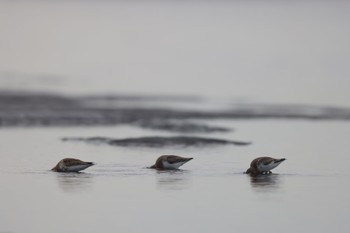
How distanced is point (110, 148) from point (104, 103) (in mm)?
12598

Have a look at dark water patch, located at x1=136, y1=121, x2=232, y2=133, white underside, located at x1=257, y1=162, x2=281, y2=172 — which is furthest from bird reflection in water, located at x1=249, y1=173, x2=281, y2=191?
dark water patch, located at x1=136, y1=121, x2=232, y2=133

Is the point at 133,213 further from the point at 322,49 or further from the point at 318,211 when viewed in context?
the point at 322,49

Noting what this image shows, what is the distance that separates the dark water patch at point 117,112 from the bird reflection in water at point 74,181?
9.74m

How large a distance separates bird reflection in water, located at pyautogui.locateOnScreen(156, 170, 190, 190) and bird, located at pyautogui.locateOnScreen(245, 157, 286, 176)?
4.13 feet

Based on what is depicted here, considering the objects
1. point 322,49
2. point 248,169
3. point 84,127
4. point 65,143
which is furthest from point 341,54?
point 248,169

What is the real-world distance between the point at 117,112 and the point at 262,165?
15.0 metres

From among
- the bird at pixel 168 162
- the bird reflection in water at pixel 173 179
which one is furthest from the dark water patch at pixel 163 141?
the bird reflection in water at pixel 173 179

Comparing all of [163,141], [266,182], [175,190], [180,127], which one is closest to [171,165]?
[266,182]

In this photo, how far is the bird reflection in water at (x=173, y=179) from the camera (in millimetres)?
18664

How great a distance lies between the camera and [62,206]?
16.6 meters

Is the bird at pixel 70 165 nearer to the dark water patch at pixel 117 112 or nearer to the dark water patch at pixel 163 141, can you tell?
the dark water patch at pixel 163 141

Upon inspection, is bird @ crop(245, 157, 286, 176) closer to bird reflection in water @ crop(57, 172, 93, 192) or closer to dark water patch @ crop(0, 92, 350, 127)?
bird reflection in water @ crop(57, 172, 93, 192)

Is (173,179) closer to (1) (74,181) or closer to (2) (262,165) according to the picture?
(2) (262,165)

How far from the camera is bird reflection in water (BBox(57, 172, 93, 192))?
18375mm
